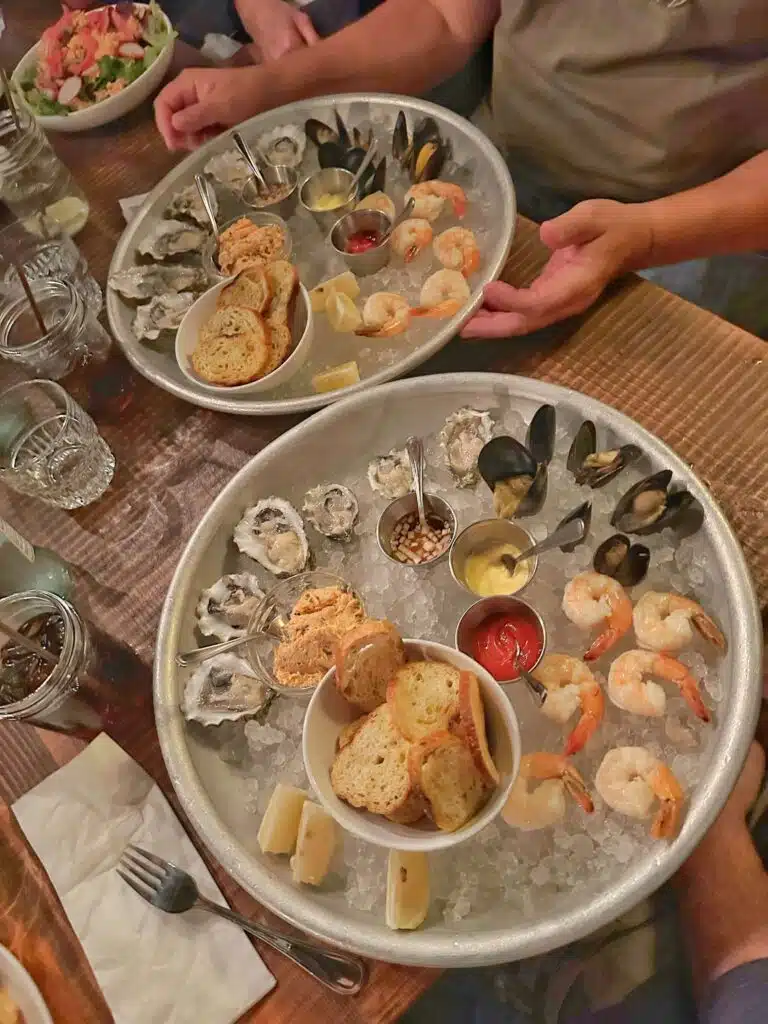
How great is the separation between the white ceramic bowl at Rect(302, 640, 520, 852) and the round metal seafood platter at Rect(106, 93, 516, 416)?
529mm

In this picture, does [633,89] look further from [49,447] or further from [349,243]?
[49,447]

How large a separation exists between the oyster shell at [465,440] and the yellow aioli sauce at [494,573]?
0.12 meters

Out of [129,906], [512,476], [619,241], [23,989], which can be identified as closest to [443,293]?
[619,241]

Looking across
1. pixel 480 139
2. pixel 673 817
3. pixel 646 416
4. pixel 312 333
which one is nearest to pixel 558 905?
pixel 673 817

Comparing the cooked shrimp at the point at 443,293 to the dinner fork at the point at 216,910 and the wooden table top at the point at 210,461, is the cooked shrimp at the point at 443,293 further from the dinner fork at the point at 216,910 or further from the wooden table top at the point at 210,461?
the dinner fork at the point at 216,910

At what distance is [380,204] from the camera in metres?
1.55

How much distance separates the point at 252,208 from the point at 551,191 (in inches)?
27.8

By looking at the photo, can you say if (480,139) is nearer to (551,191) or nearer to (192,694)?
(551,191)

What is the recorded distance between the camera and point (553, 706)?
101cm

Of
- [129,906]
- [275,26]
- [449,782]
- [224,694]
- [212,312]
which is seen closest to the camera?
[449,782]

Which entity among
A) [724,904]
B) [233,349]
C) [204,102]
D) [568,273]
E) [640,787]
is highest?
[204,102]

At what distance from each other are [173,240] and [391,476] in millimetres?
769

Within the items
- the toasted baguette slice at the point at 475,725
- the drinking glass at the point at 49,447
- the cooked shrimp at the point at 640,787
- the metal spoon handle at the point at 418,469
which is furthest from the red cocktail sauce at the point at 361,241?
the cooked shrimp at the point at 640,787

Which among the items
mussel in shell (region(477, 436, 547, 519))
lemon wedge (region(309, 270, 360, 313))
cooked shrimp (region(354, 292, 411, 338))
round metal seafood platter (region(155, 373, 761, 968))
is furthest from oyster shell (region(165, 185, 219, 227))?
mussel in shell (region(477, 436, 547, 519))
